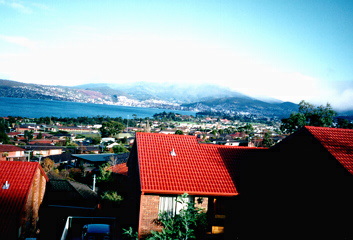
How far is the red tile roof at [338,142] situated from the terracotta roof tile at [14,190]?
15203 millimetres

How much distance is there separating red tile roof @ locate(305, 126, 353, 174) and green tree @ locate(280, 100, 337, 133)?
26.7 meters

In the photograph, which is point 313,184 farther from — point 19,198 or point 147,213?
point 19,198

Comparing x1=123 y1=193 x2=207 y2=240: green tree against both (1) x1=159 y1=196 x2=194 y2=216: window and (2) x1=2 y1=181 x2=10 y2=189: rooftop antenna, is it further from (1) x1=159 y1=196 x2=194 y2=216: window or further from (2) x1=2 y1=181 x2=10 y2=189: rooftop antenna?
(2) x1=2 y1=181 x2=10 y2=189: rooftop antenna

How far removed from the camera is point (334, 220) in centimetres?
815

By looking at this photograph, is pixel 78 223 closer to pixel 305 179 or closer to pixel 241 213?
pixel 241 213

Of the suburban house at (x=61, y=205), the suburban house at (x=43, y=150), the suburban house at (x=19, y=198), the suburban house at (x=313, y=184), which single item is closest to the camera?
the suburban house at (x=313, y=184)

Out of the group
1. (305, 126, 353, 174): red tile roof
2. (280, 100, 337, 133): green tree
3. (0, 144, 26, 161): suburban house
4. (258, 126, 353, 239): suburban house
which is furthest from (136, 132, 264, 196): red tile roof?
(0, 144, 26, 161): suburban house

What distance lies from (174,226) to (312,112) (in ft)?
109

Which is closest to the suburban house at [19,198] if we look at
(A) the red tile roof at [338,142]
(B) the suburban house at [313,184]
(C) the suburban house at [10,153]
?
(B) the suburban house at [313,184]

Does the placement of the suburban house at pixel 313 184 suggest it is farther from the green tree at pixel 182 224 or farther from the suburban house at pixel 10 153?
the suburban house at pixel 10 153

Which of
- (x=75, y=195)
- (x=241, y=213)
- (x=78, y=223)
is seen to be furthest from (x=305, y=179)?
(x=75, y=195)

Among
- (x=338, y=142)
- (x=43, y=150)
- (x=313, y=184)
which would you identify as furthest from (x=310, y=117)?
(x=43, y=150)

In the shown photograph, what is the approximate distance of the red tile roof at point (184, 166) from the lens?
1131 cm

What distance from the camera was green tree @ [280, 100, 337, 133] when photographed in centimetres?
3622
